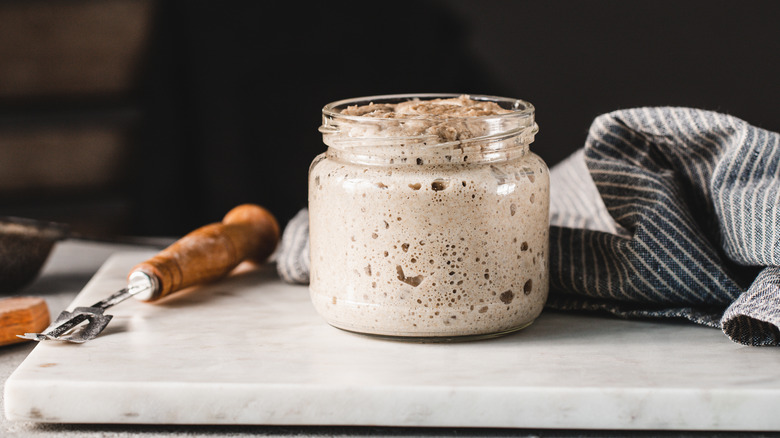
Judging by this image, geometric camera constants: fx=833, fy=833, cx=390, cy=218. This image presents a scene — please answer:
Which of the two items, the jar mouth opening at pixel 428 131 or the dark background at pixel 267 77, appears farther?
the dark background at pixel 267 77

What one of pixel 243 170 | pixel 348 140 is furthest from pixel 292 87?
pixel 348 140

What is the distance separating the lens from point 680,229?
86 centimetres

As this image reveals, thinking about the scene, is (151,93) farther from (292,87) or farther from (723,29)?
(723,29)

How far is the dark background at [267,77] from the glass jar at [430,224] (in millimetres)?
635

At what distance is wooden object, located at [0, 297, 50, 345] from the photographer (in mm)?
893

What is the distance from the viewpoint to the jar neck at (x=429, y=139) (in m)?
0.76

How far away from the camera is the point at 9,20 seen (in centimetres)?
151

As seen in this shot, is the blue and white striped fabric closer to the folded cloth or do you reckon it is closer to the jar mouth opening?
the folded cloth

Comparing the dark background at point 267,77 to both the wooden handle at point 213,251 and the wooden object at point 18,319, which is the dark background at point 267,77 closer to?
the wooden handle at point 213,251

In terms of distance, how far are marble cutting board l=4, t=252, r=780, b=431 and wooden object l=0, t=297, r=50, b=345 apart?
0.11 m

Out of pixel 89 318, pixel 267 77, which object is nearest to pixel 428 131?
pixel 89 318

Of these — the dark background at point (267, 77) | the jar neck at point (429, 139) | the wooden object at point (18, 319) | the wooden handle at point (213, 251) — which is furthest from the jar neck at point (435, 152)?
the dark background at point (267, 77)

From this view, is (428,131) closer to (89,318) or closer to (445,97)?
(445,97)

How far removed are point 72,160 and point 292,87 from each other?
0.45 meters
